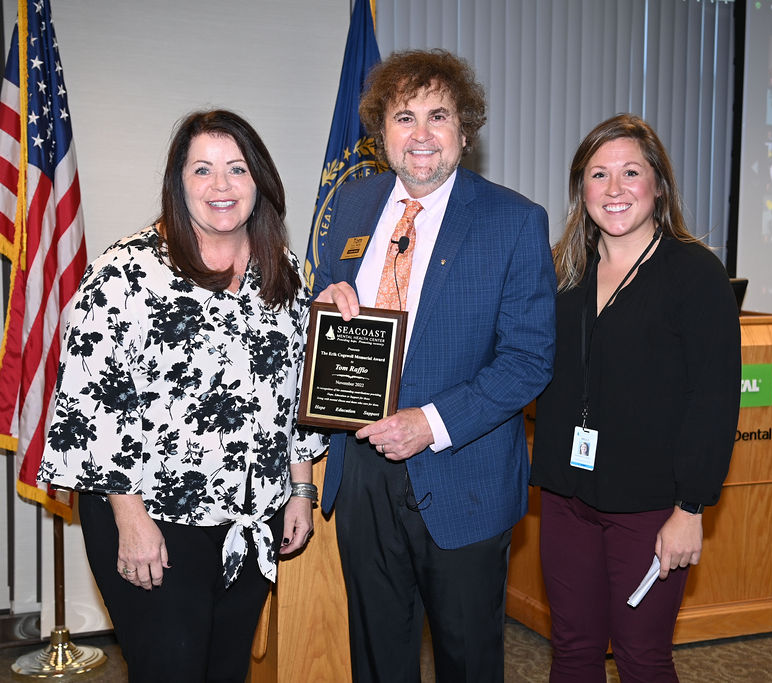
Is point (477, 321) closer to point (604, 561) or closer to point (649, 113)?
point (604, 561)

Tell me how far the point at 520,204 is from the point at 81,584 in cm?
293

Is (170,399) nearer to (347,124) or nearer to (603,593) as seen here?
(603,593)

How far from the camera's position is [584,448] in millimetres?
2201

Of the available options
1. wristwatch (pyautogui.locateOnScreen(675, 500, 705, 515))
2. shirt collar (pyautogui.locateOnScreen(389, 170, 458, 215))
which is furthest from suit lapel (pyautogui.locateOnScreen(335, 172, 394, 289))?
wristwatch (pyautogui.locateOnScreen(675, 500, 705, 515))

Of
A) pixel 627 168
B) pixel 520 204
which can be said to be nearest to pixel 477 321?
pixel 520 204

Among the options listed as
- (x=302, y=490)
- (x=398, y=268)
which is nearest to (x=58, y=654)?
(x=302, y=490)

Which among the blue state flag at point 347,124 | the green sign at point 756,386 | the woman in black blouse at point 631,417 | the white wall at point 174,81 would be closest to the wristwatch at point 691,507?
the woman in black blouse at point 631,417

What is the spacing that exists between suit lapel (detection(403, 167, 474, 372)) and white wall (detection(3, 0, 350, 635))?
2138 mm

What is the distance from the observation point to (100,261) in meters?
1.90

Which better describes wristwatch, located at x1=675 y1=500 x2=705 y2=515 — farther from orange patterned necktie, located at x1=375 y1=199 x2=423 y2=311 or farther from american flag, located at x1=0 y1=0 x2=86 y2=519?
american flag, located at x1=0 y1=0 x2=86 y2=519

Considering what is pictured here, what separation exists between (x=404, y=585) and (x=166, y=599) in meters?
0.62

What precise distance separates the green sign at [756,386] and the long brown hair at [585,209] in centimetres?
132

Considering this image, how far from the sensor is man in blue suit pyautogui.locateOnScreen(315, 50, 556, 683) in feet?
6.77

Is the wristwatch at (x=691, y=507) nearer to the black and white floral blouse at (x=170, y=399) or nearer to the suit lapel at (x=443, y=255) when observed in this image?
the suit lapel at (x=443, y=255)
